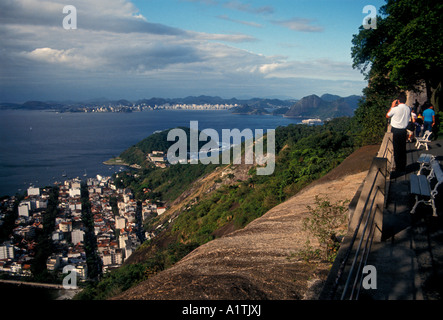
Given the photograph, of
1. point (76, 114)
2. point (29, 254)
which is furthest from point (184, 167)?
point (76, 114)

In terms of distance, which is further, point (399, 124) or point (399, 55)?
point (399, 55)

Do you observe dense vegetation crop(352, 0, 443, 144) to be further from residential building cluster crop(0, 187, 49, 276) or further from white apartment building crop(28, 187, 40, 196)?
white apartment building crop(28, 187, 40, 196)

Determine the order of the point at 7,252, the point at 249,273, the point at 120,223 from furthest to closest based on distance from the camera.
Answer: the point at 120,223 → the point at 7,252 → the point at 249,273

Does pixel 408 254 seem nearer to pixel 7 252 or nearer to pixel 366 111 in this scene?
pixel 366 111

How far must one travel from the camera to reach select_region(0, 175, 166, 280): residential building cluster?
20875 millimetres

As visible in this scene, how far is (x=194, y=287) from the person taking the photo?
4133 millimetres

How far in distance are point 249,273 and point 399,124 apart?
426 cm

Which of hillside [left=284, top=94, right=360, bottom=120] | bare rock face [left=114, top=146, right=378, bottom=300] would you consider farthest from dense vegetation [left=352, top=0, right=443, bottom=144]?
hillside [left=284, top=94, right=360, bottom=120]

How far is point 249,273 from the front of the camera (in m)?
4.46

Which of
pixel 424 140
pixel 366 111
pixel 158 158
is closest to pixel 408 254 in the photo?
pixel 424 140

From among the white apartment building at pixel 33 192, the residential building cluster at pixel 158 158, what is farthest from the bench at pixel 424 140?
the residential building cluster at pixel 158 158

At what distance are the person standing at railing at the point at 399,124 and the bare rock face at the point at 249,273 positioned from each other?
4.53 feet

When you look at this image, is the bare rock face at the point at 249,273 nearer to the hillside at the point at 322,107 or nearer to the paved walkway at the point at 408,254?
the paved walkway at the point at 408,254
